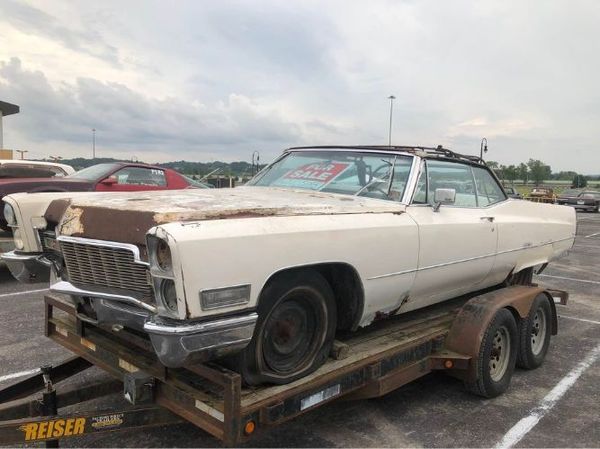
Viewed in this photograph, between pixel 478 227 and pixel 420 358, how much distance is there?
131 cm

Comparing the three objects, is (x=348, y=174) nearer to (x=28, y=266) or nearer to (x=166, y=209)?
(x=166, y=209)

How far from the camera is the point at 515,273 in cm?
539

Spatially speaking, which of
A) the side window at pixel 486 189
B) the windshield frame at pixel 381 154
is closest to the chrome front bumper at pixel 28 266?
the windshield frame at pixel 381 154

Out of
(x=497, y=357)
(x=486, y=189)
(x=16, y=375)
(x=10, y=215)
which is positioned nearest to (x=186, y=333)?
(x=10, y=215)

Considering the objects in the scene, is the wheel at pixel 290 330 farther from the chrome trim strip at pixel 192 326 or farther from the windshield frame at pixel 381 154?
the windshield frame at pixel 381 154

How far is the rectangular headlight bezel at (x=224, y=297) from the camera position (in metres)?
2.40

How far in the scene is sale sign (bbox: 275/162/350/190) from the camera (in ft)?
13.8

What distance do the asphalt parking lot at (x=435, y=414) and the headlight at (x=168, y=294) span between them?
119cm

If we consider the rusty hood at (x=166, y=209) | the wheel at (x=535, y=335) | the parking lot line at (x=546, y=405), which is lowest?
the parking lot line at (x=546, y=405)

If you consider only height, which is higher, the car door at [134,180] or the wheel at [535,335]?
the car door at [134,180]

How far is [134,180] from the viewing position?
934 cm

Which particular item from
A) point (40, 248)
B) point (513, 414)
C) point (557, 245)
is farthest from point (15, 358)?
point (557, 245)

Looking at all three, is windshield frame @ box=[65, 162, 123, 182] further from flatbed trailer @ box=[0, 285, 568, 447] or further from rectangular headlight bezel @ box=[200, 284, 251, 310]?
rectangular headlight bezel @ box=[200, 284, 251, 310]

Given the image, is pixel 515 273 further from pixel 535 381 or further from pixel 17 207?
pixel 17 207
